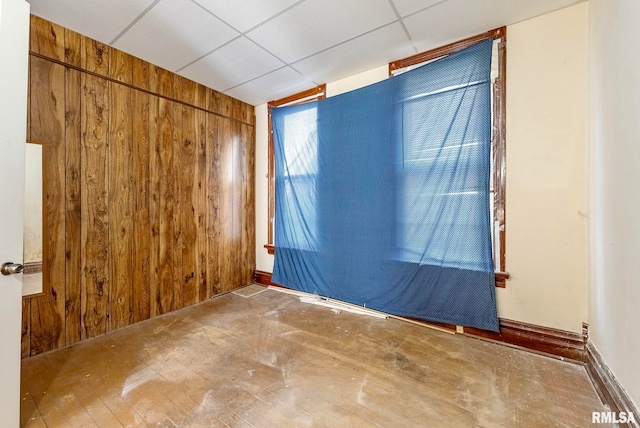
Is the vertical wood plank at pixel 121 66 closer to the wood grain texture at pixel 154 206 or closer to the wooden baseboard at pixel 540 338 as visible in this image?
the wood grain texture at pixel 154 206

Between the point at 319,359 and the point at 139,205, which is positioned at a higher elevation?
the point at 139,205

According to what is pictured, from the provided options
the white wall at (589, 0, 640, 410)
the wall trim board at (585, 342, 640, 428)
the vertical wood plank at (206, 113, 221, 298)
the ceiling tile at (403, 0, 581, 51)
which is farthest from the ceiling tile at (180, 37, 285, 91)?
the wall trim board at (585, 342, 640, 428)

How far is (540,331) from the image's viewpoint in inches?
81.8

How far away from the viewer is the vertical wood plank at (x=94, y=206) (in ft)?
7.59

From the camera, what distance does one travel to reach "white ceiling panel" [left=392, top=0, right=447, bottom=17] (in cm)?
195

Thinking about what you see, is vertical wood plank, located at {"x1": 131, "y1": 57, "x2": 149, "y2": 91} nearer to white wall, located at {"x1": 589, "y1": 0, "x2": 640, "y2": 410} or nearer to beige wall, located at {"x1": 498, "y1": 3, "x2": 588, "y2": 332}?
beige wall, located at {"x1": 498, "y1": 3, "x2": 588, "y2": 332}

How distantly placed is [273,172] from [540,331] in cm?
338

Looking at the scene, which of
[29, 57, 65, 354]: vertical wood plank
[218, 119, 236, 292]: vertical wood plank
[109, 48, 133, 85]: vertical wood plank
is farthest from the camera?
[218, 119, 236, 292]: vertical wood plank

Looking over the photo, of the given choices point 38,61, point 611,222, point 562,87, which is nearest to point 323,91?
point 562,87

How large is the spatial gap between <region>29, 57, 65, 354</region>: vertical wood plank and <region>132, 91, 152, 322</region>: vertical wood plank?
0.54 m

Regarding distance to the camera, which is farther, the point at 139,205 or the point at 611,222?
the point at 139,205

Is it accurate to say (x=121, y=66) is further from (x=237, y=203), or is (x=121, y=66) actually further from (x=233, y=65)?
(x=237, y=203)

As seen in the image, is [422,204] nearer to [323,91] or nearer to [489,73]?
[489,73]

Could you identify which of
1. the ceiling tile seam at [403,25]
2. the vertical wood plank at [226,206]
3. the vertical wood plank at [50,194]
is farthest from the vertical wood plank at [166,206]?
the ceiling tile seam at [403,25]
